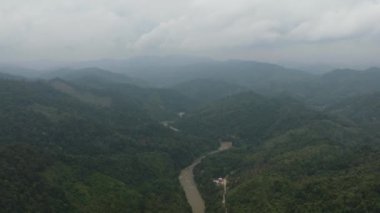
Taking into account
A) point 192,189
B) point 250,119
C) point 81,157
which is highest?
point 81,157

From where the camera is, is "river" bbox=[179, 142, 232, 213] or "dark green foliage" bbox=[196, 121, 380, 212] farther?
"river" bbox=[179, 142, 232, 213]

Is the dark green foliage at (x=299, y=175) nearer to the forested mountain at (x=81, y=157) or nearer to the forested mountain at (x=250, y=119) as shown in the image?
the forested mountain at (x=81, y=157)

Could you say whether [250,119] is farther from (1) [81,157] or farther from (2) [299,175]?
(1) [81,157]

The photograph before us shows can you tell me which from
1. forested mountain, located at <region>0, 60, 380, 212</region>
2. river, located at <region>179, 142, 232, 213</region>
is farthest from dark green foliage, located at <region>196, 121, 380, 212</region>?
river, located at <region>179, 142, 232, 213</region>

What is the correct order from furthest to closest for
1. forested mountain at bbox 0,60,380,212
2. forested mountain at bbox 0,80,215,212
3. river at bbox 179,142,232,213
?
river at bbox 179,142,232,213 → forested mountain at bbox 0,80,215,212 → forested mountain at bbox 0,60,380,212

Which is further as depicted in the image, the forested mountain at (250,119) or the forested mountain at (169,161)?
the forested mountain at (250,119)

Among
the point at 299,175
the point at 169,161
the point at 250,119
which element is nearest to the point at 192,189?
the point at 169,161

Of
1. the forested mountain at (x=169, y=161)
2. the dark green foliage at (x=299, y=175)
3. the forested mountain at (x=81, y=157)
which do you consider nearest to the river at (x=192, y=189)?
the forested mountain at (x=169, y=161)

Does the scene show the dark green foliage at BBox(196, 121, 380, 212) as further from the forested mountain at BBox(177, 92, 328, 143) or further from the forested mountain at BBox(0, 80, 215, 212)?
the forested mountain at BBox(177, 92, 328, 143)

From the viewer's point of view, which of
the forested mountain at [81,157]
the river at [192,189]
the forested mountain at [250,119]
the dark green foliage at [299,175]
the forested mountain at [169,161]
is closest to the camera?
the dark green foliage at [299,175]

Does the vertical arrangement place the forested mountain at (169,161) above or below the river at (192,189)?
above

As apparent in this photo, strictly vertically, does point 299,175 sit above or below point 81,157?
below
